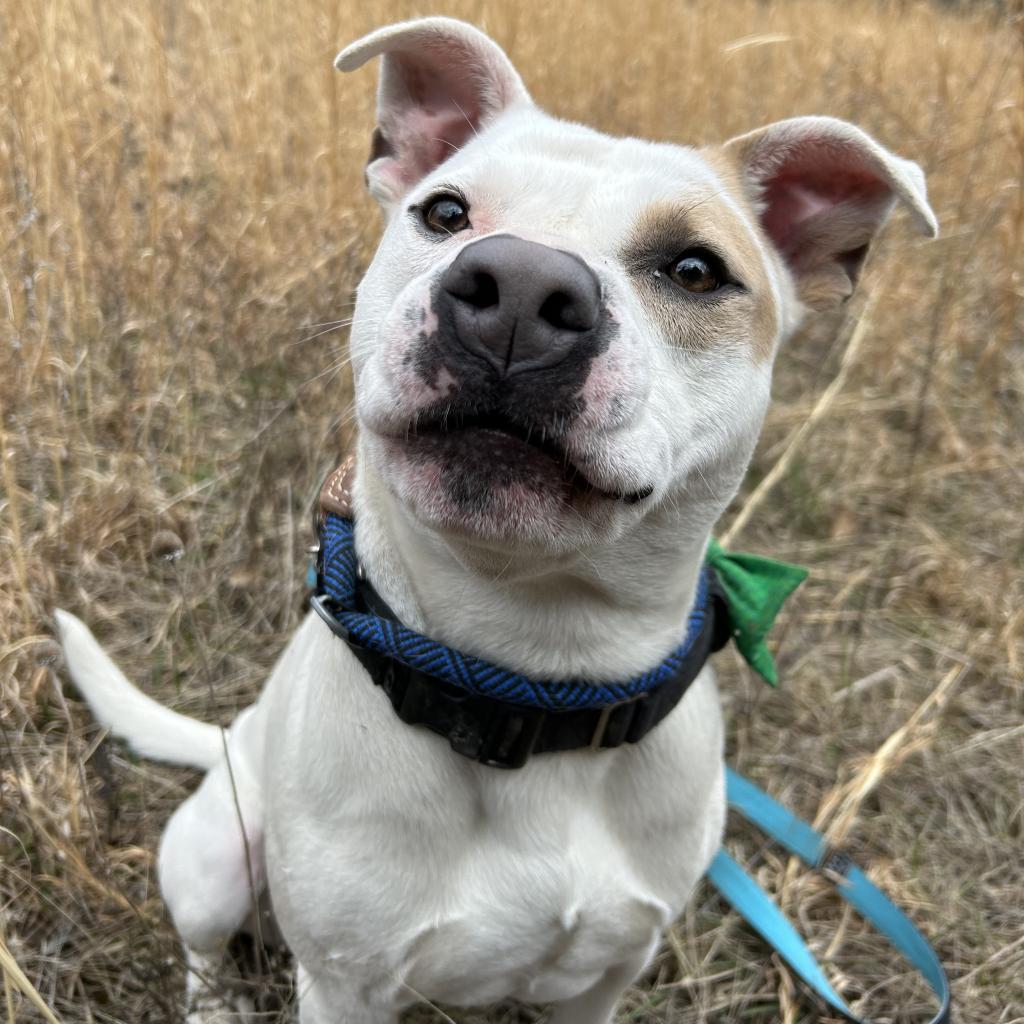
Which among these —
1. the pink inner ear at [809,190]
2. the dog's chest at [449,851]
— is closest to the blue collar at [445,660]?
the dog's chest at [449,851]

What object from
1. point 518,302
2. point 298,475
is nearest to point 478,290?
point 518,302

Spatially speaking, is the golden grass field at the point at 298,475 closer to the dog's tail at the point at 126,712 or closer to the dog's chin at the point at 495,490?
the dog's tail at the point at 126,712

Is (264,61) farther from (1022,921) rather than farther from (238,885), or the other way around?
(1022,921)

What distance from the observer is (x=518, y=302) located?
102 cm

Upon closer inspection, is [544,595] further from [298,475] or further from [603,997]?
[298,475]

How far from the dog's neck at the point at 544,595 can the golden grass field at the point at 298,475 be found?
446 mm

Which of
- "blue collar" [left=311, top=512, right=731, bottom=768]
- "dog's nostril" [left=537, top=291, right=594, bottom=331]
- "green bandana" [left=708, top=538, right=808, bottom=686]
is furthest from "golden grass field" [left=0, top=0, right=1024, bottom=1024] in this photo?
"green bandana" [left=708, top=538, right=808, bottom=686]

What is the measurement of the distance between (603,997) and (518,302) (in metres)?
1.39

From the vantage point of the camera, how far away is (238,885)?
5.93 ft

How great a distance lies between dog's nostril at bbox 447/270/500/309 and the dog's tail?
4.60 feet

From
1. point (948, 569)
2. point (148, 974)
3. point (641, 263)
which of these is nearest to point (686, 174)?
point (641, 263)

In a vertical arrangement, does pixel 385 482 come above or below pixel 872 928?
above

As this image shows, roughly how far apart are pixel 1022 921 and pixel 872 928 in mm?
346

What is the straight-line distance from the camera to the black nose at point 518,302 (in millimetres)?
1021
